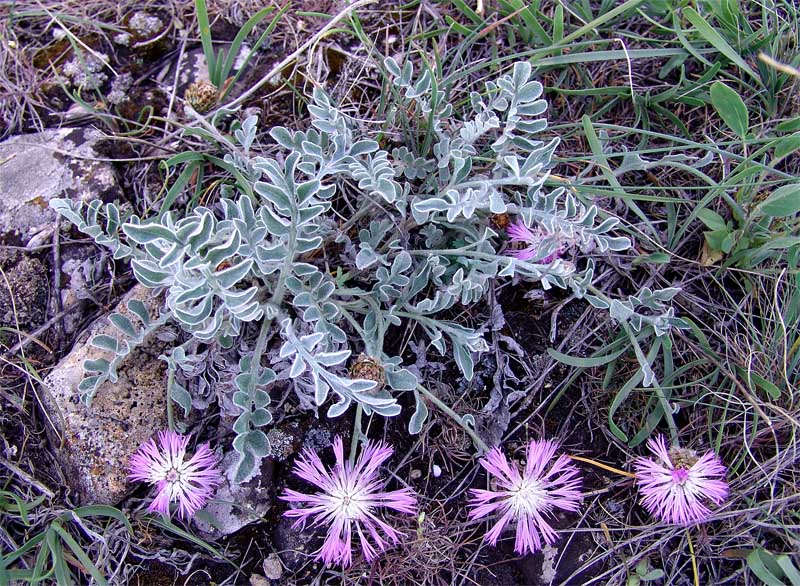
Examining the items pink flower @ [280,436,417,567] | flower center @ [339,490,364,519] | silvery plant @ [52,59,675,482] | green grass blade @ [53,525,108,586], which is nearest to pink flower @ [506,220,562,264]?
silvery plant @ [52,59,675,482]

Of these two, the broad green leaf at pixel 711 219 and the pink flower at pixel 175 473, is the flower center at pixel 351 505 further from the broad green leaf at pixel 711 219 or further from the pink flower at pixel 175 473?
the broad green leaf at pixel 711 219

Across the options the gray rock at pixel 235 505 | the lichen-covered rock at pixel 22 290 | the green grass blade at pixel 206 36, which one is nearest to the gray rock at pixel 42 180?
the lichen-covered rock at pixel 22 290

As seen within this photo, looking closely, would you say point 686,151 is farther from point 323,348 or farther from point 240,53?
point 240,53

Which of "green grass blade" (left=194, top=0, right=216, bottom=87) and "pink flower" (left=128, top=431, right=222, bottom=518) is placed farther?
"green grass blade" (left=194, top=0, right=216, bottom=87)

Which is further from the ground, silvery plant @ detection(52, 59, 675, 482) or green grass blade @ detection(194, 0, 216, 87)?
green grass blade @ detection(194, 0, 216, 87)

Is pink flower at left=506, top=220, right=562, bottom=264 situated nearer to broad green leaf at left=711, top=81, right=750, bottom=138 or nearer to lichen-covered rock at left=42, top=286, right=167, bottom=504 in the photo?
broad green leaf at left=711, top=81, right=750, bottom=138

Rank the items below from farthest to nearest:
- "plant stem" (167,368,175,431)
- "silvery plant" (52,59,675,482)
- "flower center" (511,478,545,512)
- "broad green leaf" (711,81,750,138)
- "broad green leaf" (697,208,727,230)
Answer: "broad green leaf" (697,208,727,230), "broad green leaf" (711,81,750,138), "plant stem" (167,368,175,431), "flower center" (511,478,545,512), "silvery plant" (52,59,675,482)
